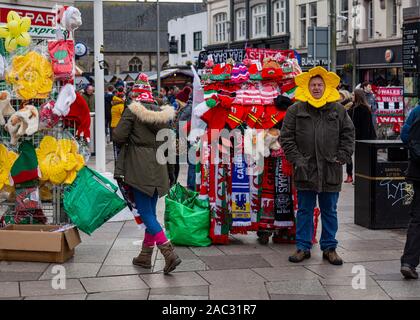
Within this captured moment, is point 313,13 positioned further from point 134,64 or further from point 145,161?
point 134,64

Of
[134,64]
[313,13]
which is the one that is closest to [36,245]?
[313,13]

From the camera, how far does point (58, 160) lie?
7.67 m

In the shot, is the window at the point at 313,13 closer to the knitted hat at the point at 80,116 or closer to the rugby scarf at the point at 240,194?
the rugby scarf at the point at 240,194

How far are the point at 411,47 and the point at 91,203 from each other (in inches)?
455

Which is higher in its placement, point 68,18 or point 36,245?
point 68,18

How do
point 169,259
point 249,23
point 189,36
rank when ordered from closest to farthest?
1. point 169,259
2. point 249,23
3. point 189,36

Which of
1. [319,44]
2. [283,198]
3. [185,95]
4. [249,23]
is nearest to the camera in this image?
[283,198]

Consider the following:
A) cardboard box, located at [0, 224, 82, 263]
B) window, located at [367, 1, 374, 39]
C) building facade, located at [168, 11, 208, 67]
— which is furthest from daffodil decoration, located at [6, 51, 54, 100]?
building facade, located at [168, 11, 208, 67]

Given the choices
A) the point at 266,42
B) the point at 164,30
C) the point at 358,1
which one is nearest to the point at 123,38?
the point at 164,30

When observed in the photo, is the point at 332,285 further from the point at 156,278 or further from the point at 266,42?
the point at 266,42

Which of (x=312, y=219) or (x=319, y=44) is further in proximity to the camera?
(x=319, y=44)

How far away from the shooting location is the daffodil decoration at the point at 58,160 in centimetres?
764

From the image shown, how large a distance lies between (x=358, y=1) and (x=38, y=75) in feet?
104
